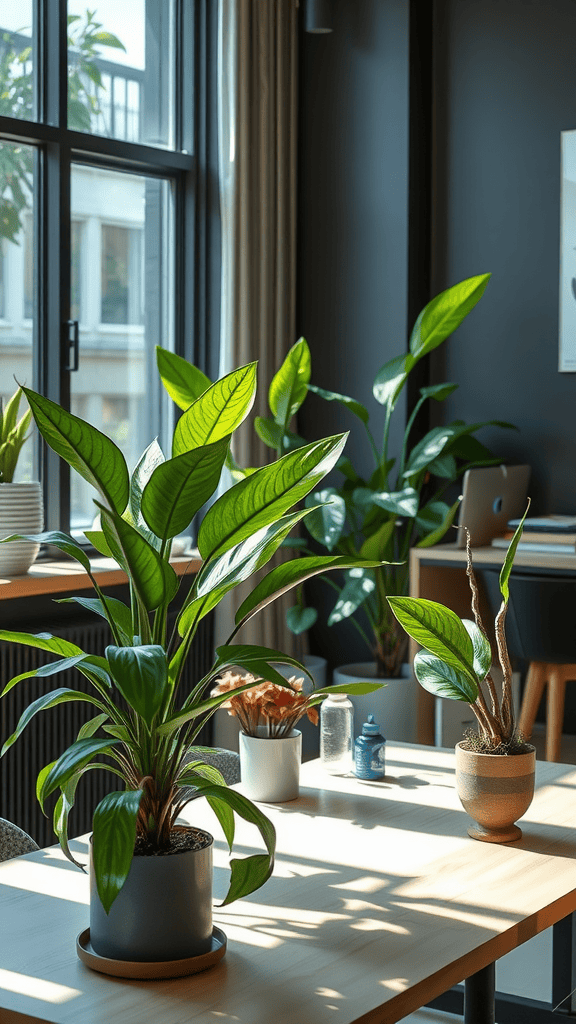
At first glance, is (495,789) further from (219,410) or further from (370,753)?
(219,410)

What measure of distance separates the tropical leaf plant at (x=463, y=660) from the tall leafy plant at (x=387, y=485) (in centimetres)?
216

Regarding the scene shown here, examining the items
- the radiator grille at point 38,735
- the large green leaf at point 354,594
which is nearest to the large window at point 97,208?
the radiator grille at point 38,735

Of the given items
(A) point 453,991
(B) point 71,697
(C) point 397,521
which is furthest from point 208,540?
(C) point 397,521

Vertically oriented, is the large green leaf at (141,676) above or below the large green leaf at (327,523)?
above

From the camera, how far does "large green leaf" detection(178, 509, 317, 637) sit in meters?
1.46

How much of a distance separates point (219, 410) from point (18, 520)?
2372 millimetres

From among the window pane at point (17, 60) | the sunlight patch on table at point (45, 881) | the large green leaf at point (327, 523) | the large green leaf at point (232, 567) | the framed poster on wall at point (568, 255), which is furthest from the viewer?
the framed poster on wall at point (568, 255)

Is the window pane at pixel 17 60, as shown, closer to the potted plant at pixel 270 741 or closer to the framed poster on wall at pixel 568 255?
the framed poster on wall at pixel 568 255

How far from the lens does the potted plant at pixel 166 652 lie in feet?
4.42

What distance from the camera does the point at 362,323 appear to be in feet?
16.2

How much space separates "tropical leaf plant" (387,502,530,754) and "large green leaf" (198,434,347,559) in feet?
1.27

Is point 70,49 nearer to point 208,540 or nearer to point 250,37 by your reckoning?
point 250,37

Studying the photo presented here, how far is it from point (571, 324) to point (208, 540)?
133 inches

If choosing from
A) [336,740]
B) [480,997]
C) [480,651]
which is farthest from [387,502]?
[480,997]
